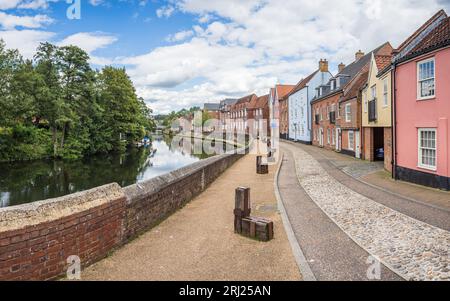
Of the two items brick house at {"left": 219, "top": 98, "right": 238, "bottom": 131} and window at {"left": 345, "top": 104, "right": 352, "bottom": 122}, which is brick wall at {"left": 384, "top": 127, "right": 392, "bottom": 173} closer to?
window at {"left": 345, "top": 104, "right": 352, "bottom": 122}

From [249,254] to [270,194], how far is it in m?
6.47

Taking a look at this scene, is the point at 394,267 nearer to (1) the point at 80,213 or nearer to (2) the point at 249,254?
(2) the point at 249,254

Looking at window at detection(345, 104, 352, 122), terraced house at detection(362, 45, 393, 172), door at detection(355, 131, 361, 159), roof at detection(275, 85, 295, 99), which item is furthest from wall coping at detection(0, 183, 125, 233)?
roof at detection(275, 85, 295, 99)

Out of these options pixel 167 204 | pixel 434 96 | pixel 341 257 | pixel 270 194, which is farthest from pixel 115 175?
pixel 341 257

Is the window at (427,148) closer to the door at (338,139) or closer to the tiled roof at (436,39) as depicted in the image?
the tiled roof at (436,39)

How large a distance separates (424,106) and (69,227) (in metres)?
13.4

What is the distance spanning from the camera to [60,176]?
2883 centimetres

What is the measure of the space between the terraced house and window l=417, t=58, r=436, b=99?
8.34ft

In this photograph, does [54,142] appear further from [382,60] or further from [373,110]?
[382,60]

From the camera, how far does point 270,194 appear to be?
1266 cm

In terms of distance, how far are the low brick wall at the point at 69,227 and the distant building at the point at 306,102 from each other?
37739mm

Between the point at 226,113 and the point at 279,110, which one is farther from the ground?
the point at 226,113

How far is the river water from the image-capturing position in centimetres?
2208

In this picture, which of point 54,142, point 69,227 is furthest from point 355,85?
point 54,142
